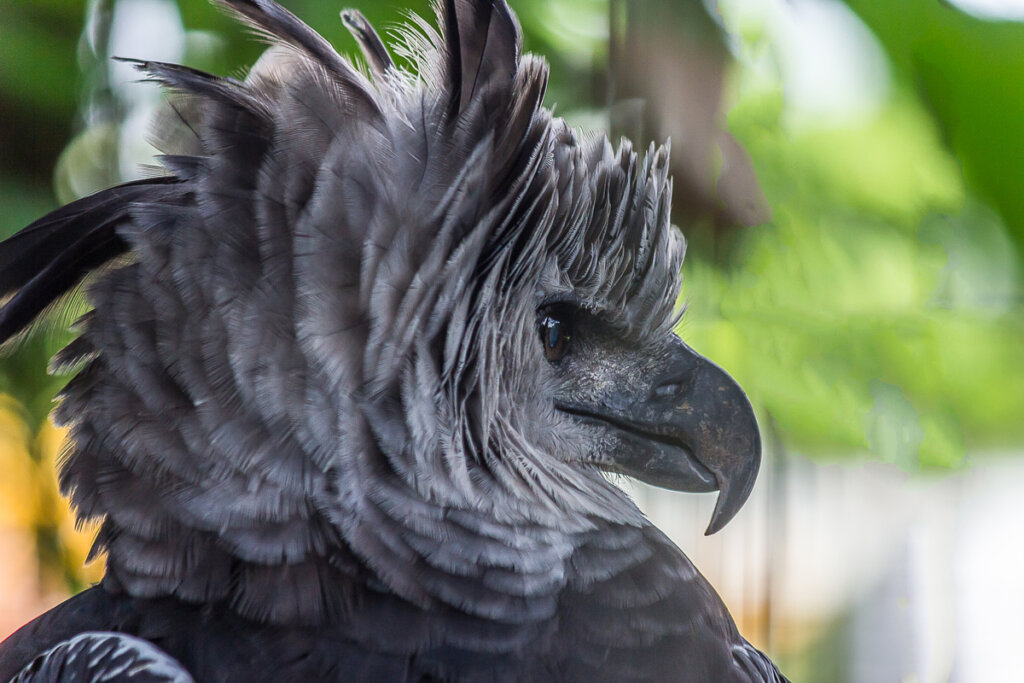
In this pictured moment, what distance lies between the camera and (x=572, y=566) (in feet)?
1.59

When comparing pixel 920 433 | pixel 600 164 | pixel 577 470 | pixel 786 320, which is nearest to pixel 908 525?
pixel 920 433

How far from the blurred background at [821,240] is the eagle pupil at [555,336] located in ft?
0.44

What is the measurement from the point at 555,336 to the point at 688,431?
128 mm

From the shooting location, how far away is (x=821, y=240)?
0.62 metres

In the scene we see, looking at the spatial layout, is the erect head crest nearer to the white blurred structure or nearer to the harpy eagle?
the harpy eagle

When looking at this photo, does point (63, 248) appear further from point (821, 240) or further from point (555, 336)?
point (821, 240)

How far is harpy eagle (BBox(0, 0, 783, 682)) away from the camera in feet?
1.46

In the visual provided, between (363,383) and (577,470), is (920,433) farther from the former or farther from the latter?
(363,383)

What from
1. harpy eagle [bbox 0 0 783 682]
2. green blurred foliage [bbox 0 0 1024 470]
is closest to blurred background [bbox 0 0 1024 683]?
green blurred foliage [bbox 0 0 1024 470]

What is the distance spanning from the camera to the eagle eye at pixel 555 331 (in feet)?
1.79

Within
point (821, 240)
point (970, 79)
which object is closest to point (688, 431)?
point (821, 240)

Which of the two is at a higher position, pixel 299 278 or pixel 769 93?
pixel 769 93

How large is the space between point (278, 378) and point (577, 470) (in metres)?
0.24

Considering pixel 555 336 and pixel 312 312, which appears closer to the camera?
pixel 312 312
